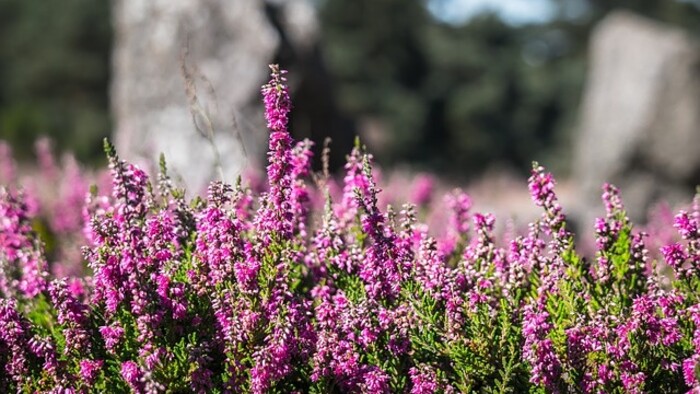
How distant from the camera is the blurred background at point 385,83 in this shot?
859cm

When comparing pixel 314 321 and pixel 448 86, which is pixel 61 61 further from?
pixel 314 321

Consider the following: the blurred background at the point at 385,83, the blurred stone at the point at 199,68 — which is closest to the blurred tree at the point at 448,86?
the blurred background at the point at 385,83

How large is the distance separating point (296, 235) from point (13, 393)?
1138mm

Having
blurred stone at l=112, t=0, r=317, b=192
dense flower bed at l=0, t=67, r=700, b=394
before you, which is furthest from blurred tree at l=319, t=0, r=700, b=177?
dense flower bed at l=0, t=67, r=700, b=394

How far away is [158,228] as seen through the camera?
2.67 metres

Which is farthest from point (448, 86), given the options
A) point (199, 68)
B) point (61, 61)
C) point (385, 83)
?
point (199, 68)

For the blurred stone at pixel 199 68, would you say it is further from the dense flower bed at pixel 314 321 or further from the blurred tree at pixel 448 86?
the blurred tree at pixel 448 86

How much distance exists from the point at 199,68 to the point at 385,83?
16.3 metres

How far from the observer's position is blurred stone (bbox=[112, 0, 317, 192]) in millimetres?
7879

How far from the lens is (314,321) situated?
2.87 metres

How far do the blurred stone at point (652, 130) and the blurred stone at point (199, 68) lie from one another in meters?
5.64

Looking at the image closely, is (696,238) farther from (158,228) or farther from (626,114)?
(626,114)

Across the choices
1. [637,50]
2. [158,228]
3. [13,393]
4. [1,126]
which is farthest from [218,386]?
[1,126]

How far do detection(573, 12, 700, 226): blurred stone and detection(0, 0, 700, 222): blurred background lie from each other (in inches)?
0.8
